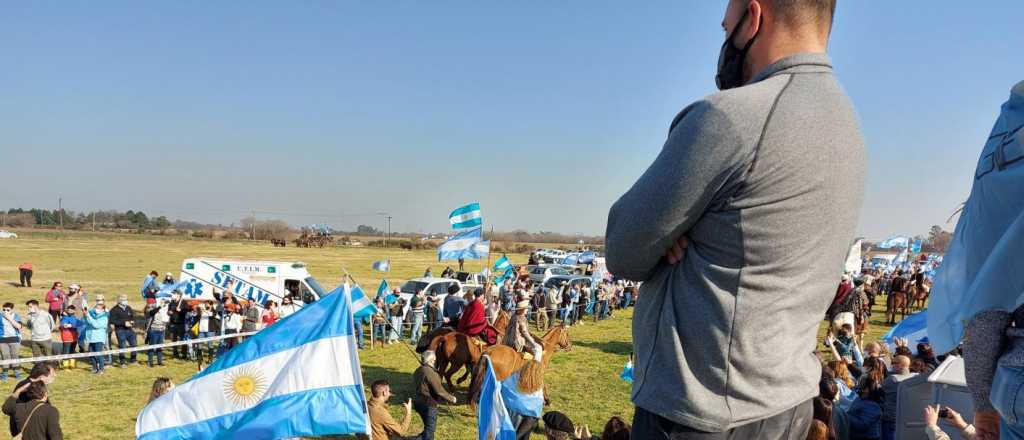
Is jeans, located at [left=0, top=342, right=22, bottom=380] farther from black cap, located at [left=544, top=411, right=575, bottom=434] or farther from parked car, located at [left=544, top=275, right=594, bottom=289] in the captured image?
parked car, located at [left=544, top=275, right=594, bottom=289]

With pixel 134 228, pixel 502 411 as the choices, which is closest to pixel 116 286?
pixel 502 411

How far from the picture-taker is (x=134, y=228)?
114 m

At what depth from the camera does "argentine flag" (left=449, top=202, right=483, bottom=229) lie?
59.3 ft

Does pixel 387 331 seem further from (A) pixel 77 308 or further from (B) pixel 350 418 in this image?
(B) pixel 350 418

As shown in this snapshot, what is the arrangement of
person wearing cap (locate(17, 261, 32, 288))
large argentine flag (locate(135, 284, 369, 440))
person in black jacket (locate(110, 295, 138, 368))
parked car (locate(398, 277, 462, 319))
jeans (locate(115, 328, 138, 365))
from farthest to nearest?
person wearing cap (locate(17, 261, 32, 288))
parked car (locate(398, 277, 462, 319))
jeans (locate(115, 328, 138, 365))
person in black jacket (locate(110, 295, 138, 368))
large argentine flag (locate(135, 284, 369, 440))

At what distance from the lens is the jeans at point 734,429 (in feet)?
4.24

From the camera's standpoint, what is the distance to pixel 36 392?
683 centimetres

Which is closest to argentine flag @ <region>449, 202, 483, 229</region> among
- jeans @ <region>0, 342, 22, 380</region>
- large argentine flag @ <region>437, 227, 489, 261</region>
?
large argentine flag @ <region>437, 227, 489, 261</region>

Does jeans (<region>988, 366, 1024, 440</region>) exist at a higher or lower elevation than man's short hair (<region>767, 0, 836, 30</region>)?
lower

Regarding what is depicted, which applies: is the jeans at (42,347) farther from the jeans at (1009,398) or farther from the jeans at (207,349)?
the jeans at (1009,398)

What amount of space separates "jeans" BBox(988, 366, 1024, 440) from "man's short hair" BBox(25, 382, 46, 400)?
850 centimetres

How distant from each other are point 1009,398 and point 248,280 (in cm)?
2085

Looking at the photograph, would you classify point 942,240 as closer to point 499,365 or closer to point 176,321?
point 499,365

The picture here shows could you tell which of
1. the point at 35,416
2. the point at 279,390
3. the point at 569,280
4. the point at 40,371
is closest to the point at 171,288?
the point at 40,371
